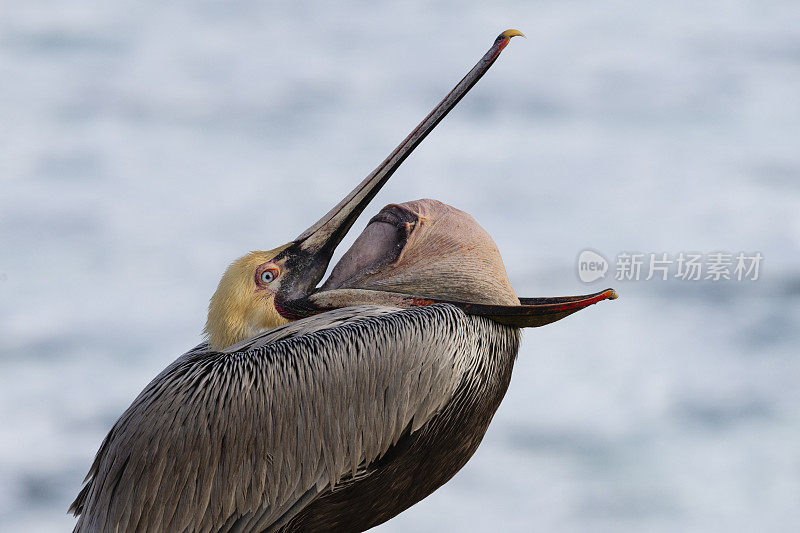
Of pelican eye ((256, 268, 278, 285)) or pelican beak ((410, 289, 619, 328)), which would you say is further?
pelican eye ((256, 268, 278, 285))

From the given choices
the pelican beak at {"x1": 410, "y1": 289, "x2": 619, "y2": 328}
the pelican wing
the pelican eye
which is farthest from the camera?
the pelican eye

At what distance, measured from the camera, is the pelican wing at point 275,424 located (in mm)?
4449

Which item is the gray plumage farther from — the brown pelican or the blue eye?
the blue eye

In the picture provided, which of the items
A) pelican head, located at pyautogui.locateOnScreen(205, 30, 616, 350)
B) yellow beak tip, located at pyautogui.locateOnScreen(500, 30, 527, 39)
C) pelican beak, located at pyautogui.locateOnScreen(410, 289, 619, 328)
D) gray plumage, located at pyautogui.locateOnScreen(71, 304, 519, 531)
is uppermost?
yellow beak tip, located at pyautogui.locateOnScreen(500, 30, 527, 39)

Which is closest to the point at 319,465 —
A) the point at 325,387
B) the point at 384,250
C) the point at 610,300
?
the point at 325,387

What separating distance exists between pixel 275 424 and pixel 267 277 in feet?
2.63

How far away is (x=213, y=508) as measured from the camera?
Answer: 14.6 feet

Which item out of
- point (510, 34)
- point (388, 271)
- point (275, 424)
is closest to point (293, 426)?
point (275, 424)

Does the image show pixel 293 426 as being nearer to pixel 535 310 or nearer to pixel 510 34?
pixel 535 310

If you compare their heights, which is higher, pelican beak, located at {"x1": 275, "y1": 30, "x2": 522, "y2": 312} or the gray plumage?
pelican beak, located at {"x1": 275, "y1": 30, "x2": 522, "y2": 312}

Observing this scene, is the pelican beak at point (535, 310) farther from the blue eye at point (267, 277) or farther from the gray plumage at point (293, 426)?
the blue eye at point (267, 277)

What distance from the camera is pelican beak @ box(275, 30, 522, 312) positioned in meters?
5.01

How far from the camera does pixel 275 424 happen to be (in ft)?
14.7

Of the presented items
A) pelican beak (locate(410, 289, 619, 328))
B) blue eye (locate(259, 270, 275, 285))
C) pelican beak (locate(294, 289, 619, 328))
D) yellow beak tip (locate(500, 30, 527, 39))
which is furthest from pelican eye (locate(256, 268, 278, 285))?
yellow beak tip (locate(500, 30, 527, 39))
